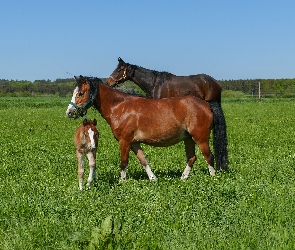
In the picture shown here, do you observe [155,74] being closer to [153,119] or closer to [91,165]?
[153,119]

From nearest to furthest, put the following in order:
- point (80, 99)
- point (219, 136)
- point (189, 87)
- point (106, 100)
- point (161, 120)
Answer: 1. point (80, 99)
2. point (161, 120)
3. point (106, 100)
4. point (219, 136)
5. point (189, 87)

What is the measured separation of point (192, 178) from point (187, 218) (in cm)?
303

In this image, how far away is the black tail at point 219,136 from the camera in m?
11.1

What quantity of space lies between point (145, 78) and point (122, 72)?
58 centimetres

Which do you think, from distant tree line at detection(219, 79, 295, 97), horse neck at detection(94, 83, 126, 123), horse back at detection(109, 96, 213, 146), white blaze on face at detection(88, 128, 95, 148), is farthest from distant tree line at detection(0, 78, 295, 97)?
white blaze on face at detection(88, 128, 95, 148)

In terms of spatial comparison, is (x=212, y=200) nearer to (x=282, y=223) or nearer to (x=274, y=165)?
(x=282, y=223)

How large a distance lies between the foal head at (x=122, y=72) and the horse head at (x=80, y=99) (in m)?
2.99

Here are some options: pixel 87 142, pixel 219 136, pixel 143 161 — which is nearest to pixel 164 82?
pixel 219 136

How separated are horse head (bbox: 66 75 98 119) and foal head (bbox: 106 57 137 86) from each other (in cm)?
299

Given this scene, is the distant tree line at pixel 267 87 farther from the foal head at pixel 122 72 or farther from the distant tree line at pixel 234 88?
the foal head at pixel 122 72

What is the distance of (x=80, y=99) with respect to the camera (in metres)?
10.4

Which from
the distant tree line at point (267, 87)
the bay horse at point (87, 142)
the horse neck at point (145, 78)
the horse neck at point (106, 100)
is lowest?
the distant tree line at point (267, 87)

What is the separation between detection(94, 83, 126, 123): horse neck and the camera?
35.3 ft

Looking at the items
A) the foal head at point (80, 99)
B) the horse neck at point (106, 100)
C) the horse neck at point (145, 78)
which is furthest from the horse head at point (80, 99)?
the horse neck at point (145, 78)
